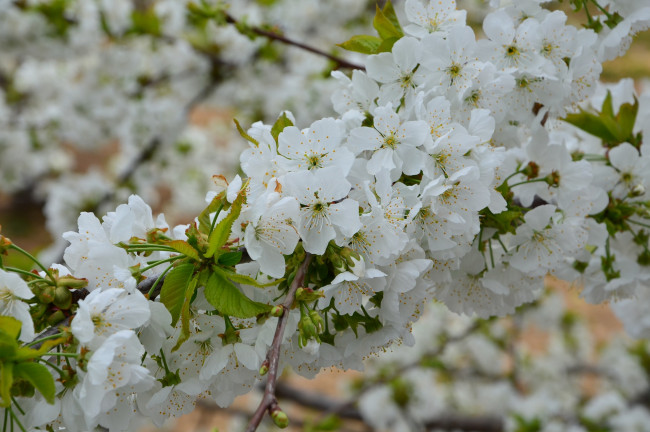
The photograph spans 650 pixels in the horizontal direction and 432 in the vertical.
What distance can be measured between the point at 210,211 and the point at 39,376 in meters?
0.34

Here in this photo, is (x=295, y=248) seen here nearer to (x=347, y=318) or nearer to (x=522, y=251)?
(x=347, y=318)

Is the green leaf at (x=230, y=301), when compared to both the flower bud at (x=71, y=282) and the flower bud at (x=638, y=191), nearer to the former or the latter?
the flower bud at (x=71, y=282)

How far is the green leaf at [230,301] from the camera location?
0.87 meters

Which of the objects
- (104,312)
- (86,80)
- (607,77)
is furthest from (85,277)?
(607,77)

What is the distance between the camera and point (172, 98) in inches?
157

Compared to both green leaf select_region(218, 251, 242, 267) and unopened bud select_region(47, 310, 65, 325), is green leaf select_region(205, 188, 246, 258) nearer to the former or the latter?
green leaf select_region(218, 251, 242, 267)

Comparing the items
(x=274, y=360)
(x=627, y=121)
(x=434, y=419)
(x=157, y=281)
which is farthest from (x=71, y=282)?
(x=434, y=419)

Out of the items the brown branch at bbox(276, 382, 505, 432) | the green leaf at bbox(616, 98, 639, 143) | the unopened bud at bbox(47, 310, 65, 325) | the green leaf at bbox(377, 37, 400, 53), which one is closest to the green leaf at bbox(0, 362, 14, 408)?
the unopened bud at bbox(47, 310, 65, 325)

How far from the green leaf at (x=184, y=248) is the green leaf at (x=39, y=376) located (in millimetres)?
242


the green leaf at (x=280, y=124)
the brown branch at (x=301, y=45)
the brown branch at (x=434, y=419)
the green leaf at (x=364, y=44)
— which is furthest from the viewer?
the brown branch at (x=434, y=419)

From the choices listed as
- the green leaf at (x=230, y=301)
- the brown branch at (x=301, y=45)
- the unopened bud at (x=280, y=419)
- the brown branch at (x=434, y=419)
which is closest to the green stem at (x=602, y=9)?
the brown branch at (x=301, y=45)

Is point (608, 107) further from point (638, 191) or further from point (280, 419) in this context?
point (280, 419)

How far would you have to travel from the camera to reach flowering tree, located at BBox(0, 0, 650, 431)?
856mm

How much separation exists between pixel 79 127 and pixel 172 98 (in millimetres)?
638
